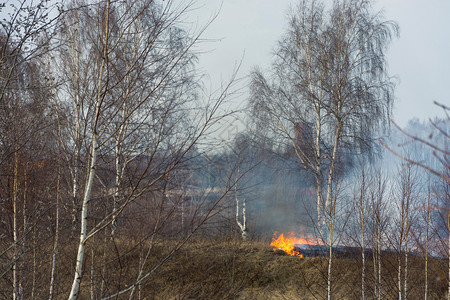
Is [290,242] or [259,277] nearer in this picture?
[259,277]

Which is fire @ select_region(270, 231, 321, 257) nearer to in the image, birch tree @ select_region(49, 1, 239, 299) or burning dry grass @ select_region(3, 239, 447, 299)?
burning dry grass @ select_region(3, 239, 447, 299)

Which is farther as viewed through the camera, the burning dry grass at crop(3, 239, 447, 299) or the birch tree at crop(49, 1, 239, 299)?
the burning dry grass at crop(3, 239, 447, 299)

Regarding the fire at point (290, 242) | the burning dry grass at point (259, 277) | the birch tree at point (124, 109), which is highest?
the birch tree at point (124, 109)

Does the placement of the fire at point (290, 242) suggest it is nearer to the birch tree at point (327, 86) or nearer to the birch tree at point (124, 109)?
the birch tree at point (327, 86)

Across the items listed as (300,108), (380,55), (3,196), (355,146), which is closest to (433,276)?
(355,146)

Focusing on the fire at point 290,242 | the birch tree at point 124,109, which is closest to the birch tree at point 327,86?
the fire at point 290,242

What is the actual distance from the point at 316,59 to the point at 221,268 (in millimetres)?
7019

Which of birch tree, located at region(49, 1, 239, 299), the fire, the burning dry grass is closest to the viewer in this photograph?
birch tree, located at region(49, 1, 239, 299)

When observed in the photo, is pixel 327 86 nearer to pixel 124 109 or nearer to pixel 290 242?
pixel 290 242

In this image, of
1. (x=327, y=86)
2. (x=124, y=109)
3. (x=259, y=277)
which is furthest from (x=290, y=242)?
(x=124, y=109)

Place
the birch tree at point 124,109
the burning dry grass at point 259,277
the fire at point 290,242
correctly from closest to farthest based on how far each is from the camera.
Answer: the birch tree at point 124,109, the burning dry grass at point 259,277, the fire at point 290,242

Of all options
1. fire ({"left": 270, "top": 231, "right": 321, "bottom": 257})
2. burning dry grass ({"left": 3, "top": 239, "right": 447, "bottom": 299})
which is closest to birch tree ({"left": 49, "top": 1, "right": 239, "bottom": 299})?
burning dry grass ({"left": 3, "top": 239, "right": 447, "bottom": 299})

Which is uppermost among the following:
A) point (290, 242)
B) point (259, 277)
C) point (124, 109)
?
point (124, 109)

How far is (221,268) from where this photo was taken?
403 inches
